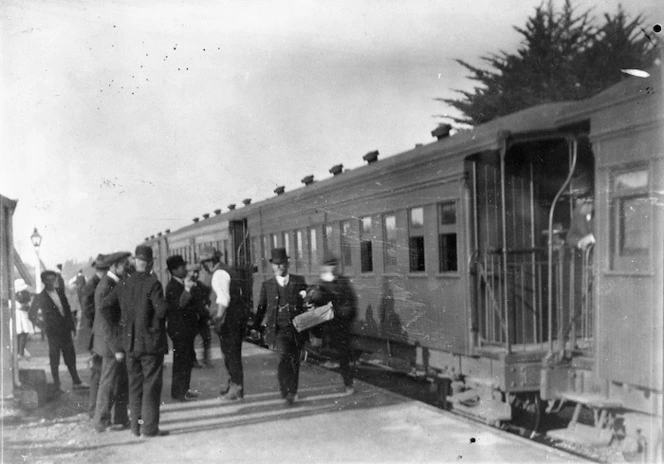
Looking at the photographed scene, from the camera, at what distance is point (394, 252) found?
8.70m

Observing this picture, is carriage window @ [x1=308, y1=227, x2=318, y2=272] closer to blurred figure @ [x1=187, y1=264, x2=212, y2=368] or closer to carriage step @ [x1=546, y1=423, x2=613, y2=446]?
blurred figure @ [x1=187, y1=264, x2=212, y2=368]

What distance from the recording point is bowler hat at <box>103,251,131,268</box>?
23.1 feet

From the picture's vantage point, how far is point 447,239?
7652 millimetres

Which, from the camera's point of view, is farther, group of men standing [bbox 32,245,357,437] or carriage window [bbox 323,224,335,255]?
carriage window [bbox 323,224,335,255]

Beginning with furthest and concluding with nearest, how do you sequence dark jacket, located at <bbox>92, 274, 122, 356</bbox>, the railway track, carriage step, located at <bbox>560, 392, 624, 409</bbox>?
dark jacket, located at <bbox>92, 274, 122, 356</bbox>, the railway track, carriage step, located at <bbox>560, 392, 624, 409</bbox>

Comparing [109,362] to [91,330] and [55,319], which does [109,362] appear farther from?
[55,319]

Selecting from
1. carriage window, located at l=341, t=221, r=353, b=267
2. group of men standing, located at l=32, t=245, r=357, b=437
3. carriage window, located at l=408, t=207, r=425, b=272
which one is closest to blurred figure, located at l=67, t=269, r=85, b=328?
group of men standing, located at l=32, t=245, r=357, b=437

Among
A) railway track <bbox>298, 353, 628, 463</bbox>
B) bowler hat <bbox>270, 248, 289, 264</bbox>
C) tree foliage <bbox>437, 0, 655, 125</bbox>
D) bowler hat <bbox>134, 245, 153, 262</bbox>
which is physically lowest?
railway track <bbox>298, 353, 628, 463</bbox>

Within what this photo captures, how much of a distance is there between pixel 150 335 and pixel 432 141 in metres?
4.32

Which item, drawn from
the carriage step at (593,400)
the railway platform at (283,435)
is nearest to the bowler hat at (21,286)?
the railway platform at (283,435)

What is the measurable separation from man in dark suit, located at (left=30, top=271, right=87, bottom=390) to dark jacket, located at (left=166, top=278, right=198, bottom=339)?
1.68 meters

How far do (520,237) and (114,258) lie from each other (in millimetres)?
4745

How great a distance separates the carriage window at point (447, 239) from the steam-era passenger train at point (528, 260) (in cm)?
2

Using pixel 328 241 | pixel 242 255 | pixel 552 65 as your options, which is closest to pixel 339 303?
pixel 328 241
